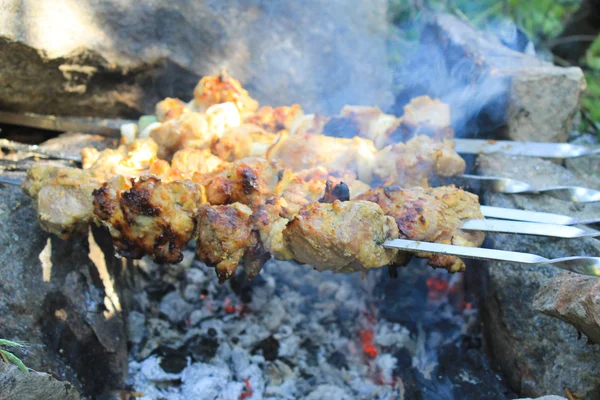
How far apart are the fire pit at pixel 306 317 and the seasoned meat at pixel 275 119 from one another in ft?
0.50

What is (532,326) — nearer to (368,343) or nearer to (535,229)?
(535,229)

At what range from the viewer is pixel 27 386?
6.90 ft

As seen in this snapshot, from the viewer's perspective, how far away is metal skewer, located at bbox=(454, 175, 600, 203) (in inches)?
111

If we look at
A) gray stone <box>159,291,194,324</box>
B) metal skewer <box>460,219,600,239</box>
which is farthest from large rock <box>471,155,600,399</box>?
gray stone <box>159,291,194,324</box>

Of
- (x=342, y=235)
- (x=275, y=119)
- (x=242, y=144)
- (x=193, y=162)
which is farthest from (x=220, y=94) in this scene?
(x=342, y=235)

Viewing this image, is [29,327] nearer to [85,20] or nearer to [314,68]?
[85,20]

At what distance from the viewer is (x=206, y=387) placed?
3189 millimetres

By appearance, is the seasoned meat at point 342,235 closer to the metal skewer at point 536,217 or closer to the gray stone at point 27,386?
the metal skewer at point 536,217

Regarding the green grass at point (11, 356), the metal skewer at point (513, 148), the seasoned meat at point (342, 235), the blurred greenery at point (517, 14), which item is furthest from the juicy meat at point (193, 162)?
the blurred greenery at point (517, 14)

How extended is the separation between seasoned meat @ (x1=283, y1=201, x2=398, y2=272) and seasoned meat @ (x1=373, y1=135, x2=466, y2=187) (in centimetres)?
69

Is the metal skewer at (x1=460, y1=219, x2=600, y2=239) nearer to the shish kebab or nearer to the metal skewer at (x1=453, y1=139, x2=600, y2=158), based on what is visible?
the shish kebab

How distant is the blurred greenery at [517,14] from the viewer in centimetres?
675

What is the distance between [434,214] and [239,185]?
101 cm

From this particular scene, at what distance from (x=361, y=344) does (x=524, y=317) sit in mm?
1223
